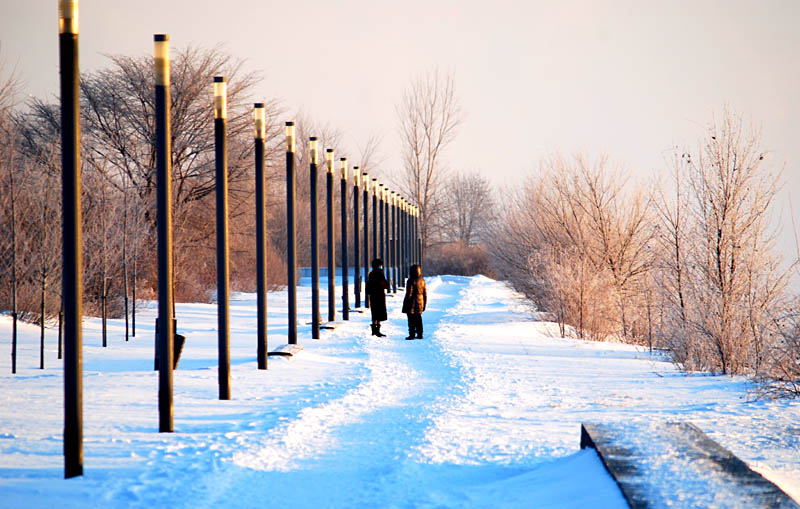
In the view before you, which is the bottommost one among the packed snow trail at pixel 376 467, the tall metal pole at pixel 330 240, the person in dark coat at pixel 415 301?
the packed snow trail at pixel 376 467

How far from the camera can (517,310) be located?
2783cm

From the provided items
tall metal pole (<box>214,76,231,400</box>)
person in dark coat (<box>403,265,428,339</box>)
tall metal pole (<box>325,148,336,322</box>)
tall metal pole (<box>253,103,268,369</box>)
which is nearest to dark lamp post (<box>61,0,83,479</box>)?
tall metal pole (<box>214,76,231,400</box>)

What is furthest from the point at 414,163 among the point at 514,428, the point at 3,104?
the point at 514,428

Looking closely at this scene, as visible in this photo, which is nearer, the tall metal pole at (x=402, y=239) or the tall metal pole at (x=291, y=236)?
the tall metal pole at (x=291, y=236)

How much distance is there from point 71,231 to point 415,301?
37.7ft

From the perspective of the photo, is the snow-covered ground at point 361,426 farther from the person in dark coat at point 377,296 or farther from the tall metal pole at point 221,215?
the person in dark coat at point 377,296

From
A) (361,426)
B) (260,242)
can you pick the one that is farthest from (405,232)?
(361,426)

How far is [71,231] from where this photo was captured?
6.05 m

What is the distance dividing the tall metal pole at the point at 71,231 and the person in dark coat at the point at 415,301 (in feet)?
36.6

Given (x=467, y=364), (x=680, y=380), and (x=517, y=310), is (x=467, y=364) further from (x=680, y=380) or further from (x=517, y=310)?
(x=517, y=310)

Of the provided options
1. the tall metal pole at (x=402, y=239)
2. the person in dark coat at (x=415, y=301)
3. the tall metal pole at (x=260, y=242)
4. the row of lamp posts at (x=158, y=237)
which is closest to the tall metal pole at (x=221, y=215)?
the row of lamp posts at (x=158, y=237)

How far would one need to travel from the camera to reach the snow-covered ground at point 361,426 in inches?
221

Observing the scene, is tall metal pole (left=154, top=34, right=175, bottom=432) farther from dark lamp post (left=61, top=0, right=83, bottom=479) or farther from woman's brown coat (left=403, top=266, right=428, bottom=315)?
woman's brown coat (left=403, top=266, right=428, bottom=315)

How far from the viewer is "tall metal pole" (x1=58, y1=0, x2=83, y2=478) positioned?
19.5 ft
